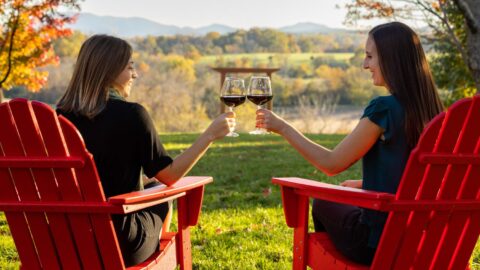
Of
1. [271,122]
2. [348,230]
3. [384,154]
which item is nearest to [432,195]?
[384,154]

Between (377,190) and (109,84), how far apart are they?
4.29 ft

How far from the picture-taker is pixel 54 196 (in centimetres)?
268

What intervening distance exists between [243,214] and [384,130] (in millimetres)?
3398

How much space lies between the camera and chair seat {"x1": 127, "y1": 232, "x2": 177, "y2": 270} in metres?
2.95

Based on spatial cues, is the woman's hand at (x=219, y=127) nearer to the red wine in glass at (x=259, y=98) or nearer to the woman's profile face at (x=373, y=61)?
the red wine in glass at (x=259, y=98)

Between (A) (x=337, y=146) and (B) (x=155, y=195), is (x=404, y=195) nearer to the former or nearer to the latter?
(A) (x=337, y=146)

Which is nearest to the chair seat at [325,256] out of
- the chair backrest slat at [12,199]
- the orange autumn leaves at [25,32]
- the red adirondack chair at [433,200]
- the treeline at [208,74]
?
the red adirondack chair at [433,200]

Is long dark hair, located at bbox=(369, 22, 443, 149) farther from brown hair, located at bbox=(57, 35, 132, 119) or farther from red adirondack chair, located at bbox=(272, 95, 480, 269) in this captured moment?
brown hair, located at bbox=(57, 35, 132, 119)

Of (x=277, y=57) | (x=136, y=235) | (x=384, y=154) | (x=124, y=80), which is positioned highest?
(x=124, y=80)

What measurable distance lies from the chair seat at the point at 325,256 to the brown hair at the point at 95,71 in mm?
1192

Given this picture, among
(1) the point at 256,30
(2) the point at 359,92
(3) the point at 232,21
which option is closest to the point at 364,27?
(2) the point at 359,92

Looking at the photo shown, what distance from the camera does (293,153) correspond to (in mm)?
11406

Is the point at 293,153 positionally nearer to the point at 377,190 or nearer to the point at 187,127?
the point at 377,190

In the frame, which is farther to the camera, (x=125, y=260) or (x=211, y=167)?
(x=211, y=167)
